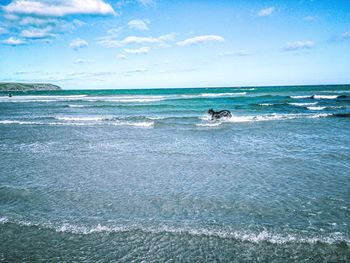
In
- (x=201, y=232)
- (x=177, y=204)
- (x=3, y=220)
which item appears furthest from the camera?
(x=177, y=204)

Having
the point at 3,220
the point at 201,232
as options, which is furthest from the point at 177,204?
the point at 3,220

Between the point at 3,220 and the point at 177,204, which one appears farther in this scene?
the point at 177,204

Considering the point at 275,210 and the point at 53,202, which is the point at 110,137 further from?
the point at 275,210

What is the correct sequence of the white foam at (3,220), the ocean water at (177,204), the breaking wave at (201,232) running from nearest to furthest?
the ocean water at (177,204), the breaking wave at (201,232), the white foam at (3,220)

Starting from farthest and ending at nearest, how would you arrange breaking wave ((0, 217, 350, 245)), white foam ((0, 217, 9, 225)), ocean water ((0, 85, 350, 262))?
white foam ((0, 217, 9, 225)), breaking wave ((0, 217, 350, 245)), ocean water ((0, 85, 350, 262))

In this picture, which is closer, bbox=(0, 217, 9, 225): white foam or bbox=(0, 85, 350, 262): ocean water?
bbox=(0, 85, 350, 262): ocean water

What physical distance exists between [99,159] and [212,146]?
17.6 feet

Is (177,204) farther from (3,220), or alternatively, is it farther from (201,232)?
(3,220)

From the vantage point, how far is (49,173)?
9.33 metres

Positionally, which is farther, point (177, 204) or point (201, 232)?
point (177, 204)

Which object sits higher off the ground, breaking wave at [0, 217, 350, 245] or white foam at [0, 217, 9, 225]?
breaking wave at [0, 217, 350, 245]

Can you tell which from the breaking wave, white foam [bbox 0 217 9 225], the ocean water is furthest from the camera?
white foam [bbox 0 217 9 225]

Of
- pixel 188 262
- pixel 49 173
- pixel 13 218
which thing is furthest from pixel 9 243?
pixel 49 173

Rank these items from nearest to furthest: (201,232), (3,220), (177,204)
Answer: (201,232), (3,220), (177,204)
